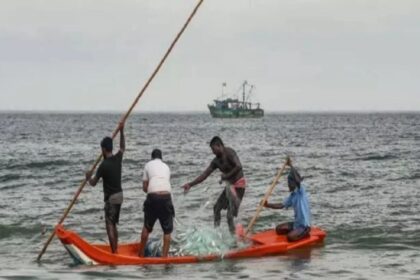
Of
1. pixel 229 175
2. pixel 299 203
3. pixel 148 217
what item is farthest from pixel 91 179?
pixel 299 203

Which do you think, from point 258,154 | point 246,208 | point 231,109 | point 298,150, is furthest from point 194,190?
point 231,109

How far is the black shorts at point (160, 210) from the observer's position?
1587 cm

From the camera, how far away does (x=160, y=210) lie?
1593cm

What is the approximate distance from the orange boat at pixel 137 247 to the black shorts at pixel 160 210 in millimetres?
665

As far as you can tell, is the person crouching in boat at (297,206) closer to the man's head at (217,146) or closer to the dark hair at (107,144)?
the man's head at (217,146)

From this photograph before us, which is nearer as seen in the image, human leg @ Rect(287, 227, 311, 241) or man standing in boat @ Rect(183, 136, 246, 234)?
man standing in boat @ Rect(183, 136, 246, 234)

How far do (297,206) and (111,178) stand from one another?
3.94m

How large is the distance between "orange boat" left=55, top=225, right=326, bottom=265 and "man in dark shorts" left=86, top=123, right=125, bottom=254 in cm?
44

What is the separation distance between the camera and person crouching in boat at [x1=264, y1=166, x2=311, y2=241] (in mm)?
17266

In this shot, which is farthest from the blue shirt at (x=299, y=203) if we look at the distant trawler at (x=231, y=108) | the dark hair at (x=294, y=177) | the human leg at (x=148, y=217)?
the distant trawler at (x=231, y=108)

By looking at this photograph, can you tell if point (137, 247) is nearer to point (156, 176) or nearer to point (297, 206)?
point (156, 176)

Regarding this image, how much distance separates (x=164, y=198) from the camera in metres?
15.9

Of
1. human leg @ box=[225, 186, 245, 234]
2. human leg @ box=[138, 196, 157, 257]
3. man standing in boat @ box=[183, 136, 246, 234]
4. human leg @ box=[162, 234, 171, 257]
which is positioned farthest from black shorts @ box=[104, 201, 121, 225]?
human leg @ box=[225, 186, 245, 234]

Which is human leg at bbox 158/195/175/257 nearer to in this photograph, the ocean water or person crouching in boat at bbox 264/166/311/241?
the ocean water
